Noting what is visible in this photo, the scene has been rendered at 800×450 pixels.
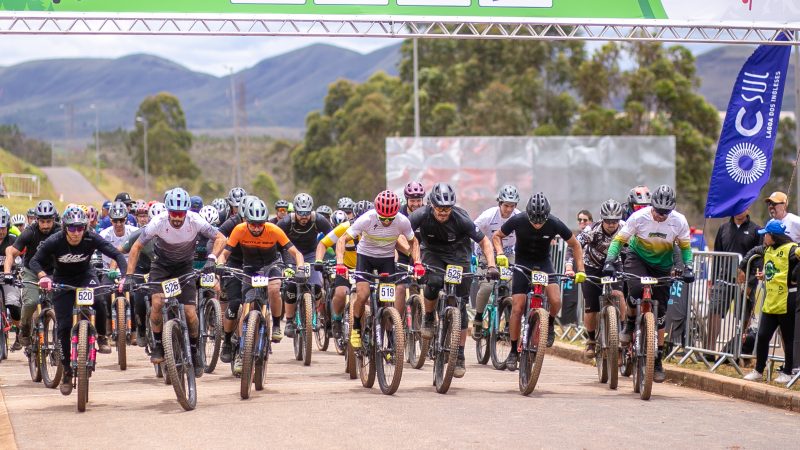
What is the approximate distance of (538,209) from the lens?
561 inches

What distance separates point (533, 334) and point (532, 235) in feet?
4.23

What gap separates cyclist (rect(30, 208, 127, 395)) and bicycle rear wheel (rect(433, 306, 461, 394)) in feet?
11.1

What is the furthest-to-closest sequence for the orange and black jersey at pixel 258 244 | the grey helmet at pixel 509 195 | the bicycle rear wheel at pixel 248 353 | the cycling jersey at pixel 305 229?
the cycling jersey at pixel 305 229, the grey helmet at pixel 509 195, the orange and black jersey at pixel 258 244, the bicycle rear wheel at pixel 248 353

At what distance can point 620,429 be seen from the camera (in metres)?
11.2

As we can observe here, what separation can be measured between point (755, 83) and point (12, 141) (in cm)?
13624

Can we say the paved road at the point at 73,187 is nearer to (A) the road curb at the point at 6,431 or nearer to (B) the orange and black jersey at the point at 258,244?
(B) the orange and black jersey at the point at 258,244

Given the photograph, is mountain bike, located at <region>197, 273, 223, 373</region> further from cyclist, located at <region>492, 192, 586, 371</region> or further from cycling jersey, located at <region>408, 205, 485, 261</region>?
cyclist, located at <region>492, 192, 586, 371</region>

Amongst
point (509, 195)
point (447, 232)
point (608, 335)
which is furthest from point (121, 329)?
point (608, 335)

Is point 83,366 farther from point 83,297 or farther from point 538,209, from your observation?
point 538,209

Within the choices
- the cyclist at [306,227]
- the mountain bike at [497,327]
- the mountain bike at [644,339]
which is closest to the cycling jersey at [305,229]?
the cyclist at [306,227]

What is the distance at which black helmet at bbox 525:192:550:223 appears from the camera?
14250 mm

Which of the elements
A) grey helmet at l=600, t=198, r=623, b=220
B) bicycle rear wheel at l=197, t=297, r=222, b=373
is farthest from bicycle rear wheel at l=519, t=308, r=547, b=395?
bicycle rear wheel at l=197, t=297, r=222, b=373

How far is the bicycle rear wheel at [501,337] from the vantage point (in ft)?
50.6

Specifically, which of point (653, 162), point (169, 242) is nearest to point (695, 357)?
point (169, 242)
